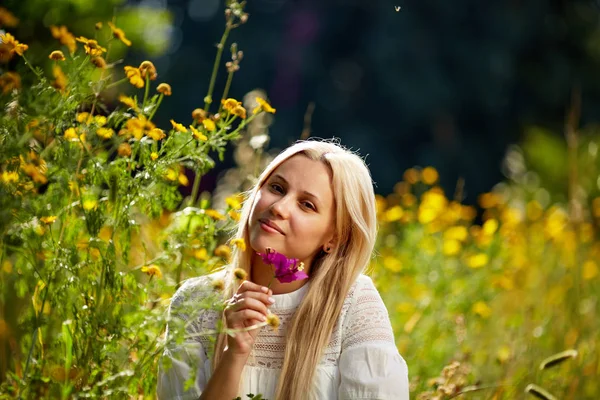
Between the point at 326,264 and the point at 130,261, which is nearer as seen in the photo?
the point at 326,264

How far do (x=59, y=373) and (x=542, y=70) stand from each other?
1067 centimetres

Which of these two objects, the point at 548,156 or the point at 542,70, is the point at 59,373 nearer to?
the point at 548,156

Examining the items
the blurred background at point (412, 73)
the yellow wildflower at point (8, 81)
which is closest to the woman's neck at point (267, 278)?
the yellow wildflower at point (8, 81)

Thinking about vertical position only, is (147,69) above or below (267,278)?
above

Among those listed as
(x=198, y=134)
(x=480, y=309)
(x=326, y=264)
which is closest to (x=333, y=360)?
(x=326, y=264)

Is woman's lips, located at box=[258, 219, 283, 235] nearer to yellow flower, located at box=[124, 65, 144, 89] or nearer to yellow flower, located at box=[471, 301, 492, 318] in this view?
yellow flower, located at box=[124, 65, 144, 89]

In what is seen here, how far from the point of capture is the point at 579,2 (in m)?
11.8

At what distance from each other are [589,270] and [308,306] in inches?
98.7

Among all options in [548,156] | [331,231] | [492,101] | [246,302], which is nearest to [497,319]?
[331,231]

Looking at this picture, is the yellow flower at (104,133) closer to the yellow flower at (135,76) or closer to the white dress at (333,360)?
the yellow flower at (135,76)

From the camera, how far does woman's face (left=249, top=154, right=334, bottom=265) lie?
1.93 m

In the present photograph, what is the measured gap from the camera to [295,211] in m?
1.95

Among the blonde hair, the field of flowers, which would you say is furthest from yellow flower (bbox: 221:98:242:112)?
the blonde hair

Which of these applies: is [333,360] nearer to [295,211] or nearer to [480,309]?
[295,211]
